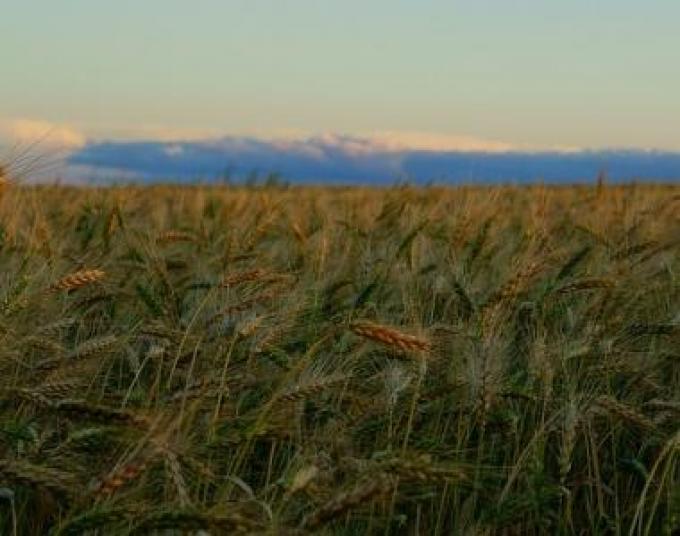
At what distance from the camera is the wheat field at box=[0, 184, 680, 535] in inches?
70.4

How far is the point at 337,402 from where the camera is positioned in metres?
2.52

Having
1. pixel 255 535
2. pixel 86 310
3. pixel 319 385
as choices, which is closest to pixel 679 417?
pixel 319 385

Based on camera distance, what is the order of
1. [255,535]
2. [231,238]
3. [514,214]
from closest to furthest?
1. [255,535]
2. [231,238]
3. [514,214]

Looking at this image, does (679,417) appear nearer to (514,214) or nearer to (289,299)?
(289,299)

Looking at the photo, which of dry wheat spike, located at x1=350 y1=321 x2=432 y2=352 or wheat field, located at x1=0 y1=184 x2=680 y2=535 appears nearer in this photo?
wheat field, located at x1=0 y1=184 x2=680 y2=535

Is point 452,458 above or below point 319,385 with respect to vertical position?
below

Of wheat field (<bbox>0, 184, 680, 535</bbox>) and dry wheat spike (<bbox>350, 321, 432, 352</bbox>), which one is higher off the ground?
dry wheat spike (<bbox>350, 321, 432, 352</bbox>)

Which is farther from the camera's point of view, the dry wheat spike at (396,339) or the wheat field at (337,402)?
the dry wheat spike at (396,339)

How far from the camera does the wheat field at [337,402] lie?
179 cm

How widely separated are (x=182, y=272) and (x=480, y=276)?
3.74ft

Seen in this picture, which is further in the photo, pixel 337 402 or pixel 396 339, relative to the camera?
pixel 337 402

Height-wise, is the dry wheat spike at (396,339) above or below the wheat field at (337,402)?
above

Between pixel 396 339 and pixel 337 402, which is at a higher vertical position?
pixel 396 339

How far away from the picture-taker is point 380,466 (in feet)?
5.33
